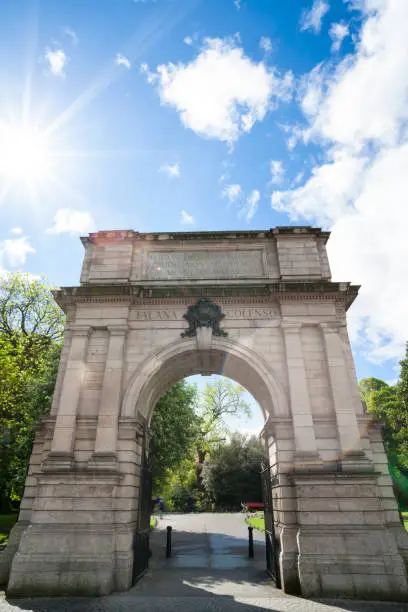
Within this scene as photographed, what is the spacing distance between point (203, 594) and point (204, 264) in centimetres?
893

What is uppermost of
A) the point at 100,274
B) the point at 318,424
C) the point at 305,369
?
the point at 100,274

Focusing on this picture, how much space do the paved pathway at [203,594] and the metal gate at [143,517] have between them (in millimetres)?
360

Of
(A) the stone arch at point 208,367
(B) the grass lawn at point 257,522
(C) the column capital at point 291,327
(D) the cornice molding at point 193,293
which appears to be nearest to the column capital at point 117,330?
(D) the cornice molding at point 193,293

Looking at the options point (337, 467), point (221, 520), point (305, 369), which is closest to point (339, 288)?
point (305, 369)

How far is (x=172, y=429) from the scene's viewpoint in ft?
58.2

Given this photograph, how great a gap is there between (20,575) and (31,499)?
1778 millimetres

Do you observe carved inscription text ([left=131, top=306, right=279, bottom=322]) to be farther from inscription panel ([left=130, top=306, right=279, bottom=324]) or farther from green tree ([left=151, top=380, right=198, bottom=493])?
green tree ([left=151, top=380, right=198, bottom=493])

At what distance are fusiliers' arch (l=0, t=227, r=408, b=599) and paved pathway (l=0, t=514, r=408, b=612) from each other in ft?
1.52

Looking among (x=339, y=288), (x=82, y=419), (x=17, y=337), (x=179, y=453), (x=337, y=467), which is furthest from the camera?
(x=17, y=337)

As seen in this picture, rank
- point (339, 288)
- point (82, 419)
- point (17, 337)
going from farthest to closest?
point (17, 337) → point (339, 288) → point (82, 419)

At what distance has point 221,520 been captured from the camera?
2444 cm

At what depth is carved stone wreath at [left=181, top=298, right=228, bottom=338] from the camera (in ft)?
35.2

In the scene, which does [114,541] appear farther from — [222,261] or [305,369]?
[222,261]

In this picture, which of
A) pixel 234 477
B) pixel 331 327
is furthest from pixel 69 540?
pixel 234 477
